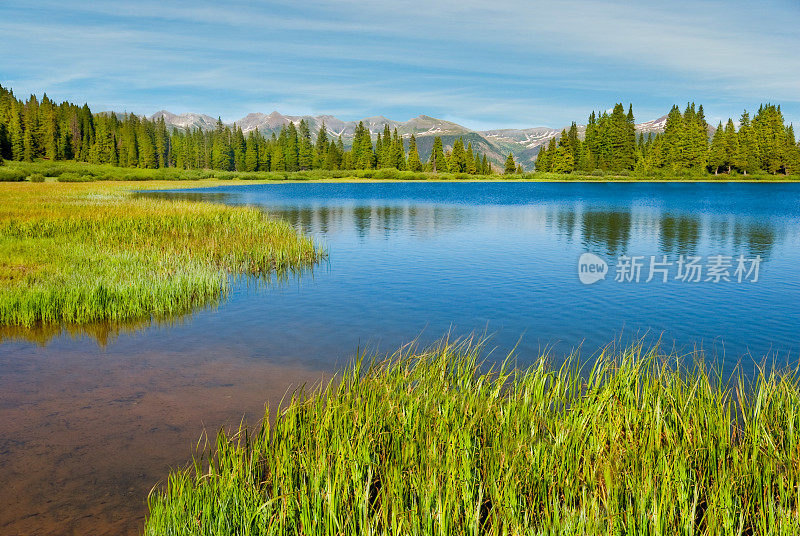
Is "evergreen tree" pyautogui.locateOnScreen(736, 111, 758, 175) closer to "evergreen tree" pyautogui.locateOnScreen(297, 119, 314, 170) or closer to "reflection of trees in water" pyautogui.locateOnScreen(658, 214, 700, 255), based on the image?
"reflection of trees in water" pyautogui.locateOnScreen(658, 214, 700, 255)

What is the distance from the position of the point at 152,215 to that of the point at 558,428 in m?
25.9

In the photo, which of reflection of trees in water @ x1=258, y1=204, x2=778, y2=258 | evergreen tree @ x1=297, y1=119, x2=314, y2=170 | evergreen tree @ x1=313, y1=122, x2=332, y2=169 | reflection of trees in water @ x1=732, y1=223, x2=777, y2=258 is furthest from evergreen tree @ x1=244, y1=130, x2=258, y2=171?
reflection of trees in water @ x1=732, y1=223, x2=777, y2=258

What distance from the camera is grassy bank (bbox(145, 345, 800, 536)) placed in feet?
15.8

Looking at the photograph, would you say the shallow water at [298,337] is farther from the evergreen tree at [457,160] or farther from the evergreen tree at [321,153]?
the evergreen tree at [321,153]

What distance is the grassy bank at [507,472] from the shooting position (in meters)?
4.82

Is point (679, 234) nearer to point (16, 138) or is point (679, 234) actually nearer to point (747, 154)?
point (747, 154)

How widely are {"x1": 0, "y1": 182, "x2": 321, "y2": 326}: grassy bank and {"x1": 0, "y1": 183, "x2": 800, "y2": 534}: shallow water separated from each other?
999mm

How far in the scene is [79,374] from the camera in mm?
10312

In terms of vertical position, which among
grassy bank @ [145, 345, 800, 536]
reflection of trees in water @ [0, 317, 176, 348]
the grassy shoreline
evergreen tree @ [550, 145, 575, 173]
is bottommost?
reflection of trees in water @ [0, 317, 176, 348]

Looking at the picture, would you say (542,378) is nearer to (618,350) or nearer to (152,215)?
(618,350)

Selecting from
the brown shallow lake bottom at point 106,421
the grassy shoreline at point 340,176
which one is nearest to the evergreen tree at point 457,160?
the grassy shoreline at point 340,176

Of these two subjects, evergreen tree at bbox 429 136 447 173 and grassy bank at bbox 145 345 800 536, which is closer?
grassy bank at bbox 145 345 800 536

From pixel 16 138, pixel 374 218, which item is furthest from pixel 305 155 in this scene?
pixel 374 218

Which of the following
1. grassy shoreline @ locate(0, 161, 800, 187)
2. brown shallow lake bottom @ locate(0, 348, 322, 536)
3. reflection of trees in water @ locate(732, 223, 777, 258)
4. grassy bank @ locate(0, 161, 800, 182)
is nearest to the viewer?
brown shallow lake bottom @ locate(0, 348, 322, 536)
